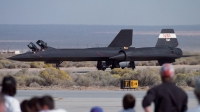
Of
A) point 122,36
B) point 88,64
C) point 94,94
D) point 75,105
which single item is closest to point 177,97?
point 75,105

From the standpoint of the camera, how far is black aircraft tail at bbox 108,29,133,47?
42531 millimetres

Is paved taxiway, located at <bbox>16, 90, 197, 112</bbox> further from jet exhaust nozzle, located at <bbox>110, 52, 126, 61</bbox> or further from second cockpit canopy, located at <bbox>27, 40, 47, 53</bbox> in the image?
jet exhaust nozzle, located at <bbox>110, 52, 126, 61</bbox>

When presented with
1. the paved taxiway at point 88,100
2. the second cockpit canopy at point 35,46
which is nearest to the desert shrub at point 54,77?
the paved taxiway at point 88,100

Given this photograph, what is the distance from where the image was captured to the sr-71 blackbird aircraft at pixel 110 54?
3872 centimetres

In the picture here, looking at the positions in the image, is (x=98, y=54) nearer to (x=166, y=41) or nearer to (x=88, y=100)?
(x=166, y=41)

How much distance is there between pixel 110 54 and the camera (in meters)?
40.3

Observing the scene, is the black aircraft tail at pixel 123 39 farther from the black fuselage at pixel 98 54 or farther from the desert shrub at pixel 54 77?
the desert shrub at pixel 54 77

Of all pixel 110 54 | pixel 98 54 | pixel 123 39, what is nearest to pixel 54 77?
pixel 98 54

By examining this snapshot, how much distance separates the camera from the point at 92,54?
3991 centimetres

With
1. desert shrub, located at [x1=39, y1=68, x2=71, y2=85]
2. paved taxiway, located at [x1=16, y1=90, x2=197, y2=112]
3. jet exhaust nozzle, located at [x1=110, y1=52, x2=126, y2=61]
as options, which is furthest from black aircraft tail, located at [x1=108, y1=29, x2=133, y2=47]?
paved taxiway, located at [x1=16, y1=90, x2=197, y2=112]

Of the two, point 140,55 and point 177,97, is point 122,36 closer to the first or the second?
point 140,55

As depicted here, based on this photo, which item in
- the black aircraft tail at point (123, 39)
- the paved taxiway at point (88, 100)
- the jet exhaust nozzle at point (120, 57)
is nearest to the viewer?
the paved taxiway at point (88, 100)

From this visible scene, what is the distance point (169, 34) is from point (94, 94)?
25521 millimetres

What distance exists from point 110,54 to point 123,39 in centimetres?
291
